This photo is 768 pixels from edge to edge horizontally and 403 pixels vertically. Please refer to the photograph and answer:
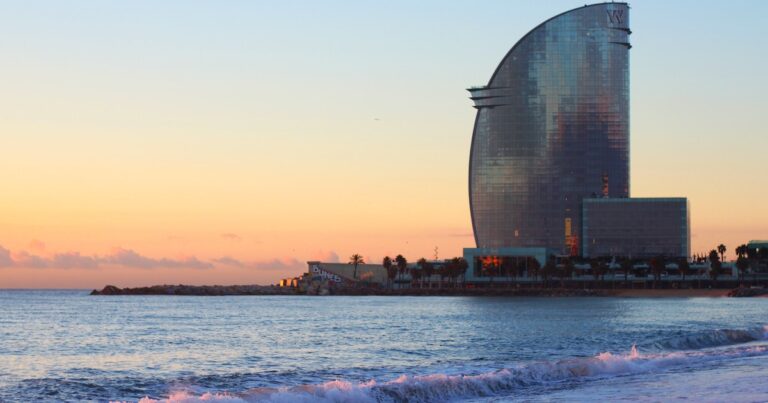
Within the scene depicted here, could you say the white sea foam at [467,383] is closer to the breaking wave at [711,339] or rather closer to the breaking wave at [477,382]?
the breaking wave at [477,382]

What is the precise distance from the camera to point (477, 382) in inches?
1453

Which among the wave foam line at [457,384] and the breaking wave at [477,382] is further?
the breaking wave at [477,382]

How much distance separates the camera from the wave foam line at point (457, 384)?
32.2 metres

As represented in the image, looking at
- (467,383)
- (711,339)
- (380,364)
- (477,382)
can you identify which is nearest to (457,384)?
(467,383)

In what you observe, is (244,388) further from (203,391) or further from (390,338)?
(390,338)

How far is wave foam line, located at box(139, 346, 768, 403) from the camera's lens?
106 feet

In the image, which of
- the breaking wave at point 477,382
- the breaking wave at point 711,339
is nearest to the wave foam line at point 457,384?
the breaking wave at point 477,382

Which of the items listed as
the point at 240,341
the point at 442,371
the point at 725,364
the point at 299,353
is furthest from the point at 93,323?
the point at 725,364

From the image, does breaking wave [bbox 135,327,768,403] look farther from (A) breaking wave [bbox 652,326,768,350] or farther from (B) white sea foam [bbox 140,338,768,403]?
(A) breaking wave [bbox 652,326,768,350]

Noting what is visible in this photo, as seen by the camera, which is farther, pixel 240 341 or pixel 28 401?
pixel 240 341

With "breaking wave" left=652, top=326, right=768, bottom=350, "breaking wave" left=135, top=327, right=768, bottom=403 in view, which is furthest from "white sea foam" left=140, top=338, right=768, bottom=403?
"breaking wave" left=652, top=326, right=768, bottom=350

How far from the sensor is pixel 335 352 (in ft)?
177

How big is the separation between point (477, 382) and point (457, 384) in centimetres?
116

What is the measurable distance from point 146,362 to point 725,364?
25.0m
